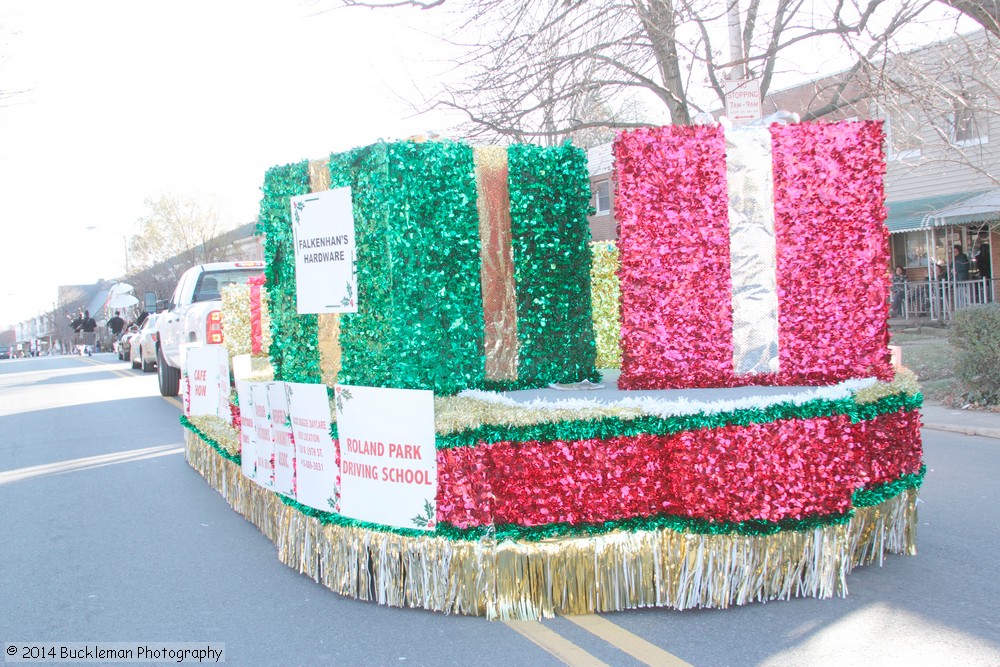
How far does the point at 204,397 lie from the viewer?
8.91m

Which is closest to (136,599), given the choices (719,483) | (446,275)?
(446,275)

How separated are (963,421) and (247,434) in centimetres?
834

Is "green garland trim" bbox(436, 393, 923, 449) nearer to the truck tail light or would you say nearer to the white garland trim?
the white garland trim

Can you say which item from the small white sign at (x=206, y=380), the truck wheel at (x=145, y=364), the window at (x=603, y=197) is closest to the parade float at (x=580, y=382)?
the small white sign at (x=206, y=380)

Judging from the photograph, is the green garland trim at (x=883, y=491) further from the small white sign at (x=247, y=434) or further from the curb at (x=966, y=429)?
the curb at (x=966, y=429)

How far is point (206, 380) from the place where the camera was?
29.0 feet

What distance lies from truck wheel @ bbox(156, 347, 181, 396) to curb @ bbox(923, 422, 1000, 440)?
1242 centimetres

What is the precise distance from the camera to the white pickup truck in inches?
509

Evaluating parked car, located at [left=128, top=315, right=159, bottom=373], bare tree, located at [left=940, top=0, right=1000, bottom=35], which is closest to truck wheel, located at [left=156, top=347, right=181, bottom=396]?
parked car, located at [left=128, top=315, right=159, bottom=373]

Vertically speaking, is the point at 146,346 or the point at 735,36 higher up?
the point at 735,36

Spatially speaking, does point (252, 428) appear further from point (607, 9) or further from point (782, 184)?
point (607, 9)

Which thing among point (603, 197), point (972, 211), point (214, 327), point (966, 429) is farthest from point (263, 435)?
point (603, 197)

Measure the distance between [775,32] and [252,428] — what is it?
975 cm

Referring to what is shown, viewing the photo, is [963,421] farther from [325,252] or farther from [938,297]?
[938,297]
